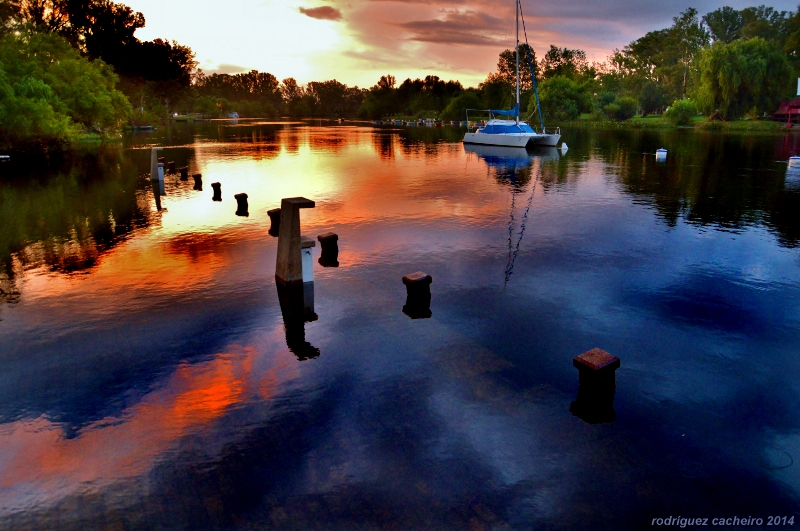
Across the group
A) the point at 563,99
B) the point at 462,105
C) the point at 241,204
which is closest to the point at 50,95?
the point at 241,204

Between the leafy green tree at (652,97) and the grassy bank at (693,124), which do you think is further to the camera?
the leafy green tree at (652,97)

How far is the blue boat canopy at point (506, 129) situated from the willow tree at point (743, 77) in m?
49.9

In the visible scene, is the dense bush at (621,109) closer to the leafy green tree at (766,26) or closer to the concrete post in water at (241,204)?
the leafy green tree at (766,26)

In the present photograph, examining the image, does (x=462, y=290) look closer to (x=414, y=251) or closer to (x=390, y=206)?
(x=414, y=251)

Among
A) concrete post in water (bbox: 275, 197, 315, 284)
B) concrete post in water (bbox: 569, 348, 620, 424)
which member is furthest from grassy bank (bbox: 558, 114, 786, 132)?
concrete post in water (bbox: 569, 348, 620, 424)

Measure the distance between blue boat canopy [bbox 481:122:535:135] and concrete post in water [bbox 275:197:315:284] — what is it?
49.9 metres

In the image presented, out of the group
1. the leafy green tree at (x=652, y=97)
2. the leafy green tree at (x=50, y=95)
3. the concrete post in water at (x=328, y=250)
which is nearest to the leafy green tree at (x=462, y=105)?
the leafy green tree at (x=652, y=97)

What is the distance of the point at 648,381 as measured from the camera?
341 inches

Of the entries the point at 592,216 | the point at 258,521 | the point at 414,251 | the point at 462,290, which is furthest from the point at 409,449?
the point at 592,216

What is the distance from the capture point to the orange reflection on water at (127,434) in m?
6.33

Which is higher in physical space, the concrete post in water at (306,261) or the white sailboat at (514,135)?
the white sailboat at (514,135)

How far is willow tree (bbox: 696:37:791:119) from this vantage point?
85.7 m

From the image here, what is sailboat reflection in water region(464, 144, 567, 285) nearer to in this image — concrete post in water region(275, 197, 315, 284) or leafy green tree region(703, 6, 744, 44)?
concrete post in water region(275, 197, 315, 284)

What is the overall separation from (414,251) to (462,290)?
383cm
